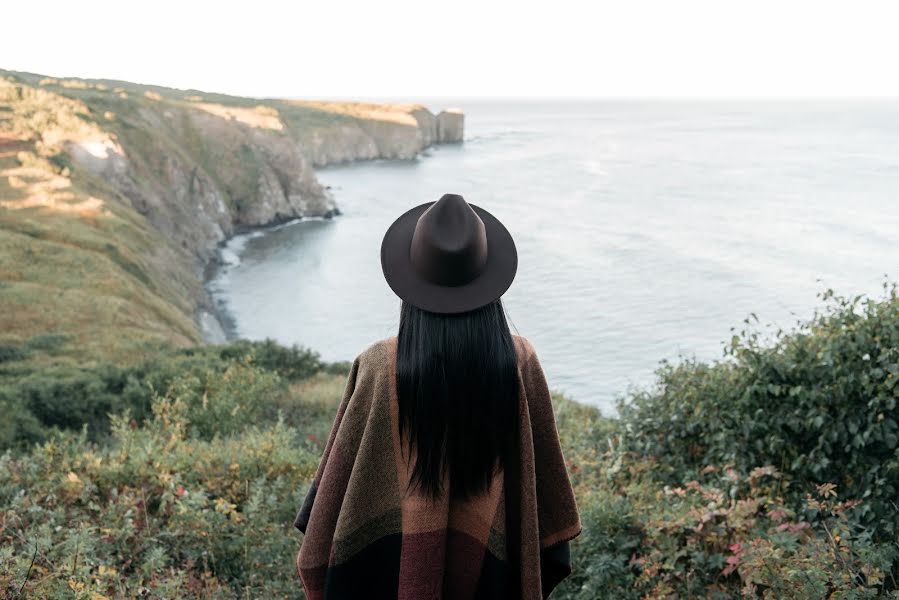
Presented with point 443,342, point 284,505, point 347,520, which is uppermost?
point 443,342

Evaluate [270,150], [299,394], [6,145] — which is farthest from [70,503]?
[270,150]

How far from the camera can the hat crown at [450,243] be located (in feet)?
7.50

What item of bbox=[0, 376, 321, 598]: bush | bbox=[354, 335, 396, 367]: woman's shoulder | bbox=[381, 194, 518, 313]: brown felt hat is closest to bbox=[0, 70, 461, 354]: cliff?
bbox=[0, 376, 321, 598]: bush

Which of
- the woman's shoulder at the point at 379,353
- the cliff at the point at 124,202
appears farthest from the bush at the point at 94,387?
the woman's shoulder at the point at 379,353

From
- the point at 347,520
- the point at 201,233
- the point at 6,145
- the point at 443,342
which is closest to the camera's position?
the point at 443,342

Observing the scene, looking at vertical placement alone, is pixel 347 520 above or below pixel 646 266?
above

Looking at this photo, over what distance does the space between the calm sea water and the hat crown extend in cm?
751

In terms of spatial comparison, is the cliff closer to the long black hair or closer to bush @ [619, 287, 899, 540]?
bush @ [619, 287, 899, 540]

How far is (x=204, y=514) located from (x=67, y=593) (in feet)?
4.66

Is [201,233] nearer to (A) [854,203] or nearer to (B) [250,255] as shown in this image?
(B) [250,255]

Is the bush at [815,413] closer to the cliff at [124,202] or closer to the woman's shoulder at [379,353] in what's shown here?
the woman's shoulder at [379,353]

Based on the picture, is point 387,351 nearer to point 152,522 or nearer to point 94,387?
point 152,522

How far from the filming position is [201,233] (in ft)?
149

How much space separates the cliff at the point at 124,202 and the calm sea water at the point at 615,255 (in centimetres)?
371
